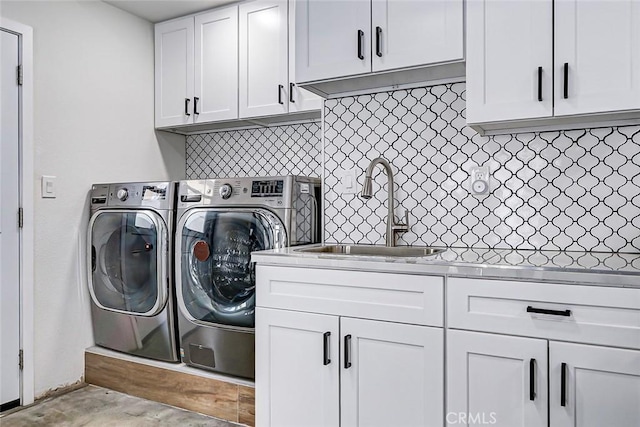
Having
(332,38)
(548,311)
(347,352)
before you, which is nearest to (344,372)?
(347,352)

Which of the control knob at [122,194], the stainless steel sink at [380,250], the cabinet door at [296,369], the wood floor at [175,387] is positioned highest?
the control knob at [122,194]

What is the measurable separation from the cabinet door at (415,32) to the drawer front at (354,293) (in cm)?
94

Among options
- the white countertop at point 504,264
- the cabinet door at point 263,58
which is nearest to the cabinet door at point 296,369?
the white countertop at point 504,264

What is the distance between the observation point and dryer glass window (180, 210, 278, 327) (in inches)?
89.2

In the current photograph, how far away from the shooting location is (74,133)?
2697mm

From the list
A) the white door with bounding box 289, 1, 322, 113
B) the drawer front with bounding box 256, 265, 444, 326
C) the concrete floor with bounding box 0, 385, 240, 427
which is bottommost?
the concrete floor with bounding box 0, 385, 240, 427

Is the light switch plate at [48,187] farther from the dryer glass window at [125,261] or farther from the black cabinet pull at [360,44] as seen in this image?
the black cabinet pull at [360,44]

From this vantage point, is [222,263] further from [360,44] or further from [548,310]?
[548,310]

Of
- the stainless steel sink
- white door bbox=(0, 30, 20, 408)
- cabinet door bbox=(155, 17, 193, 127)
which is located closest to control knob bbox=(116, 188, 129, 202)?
white door bbox=(0, 30, 20, 408)

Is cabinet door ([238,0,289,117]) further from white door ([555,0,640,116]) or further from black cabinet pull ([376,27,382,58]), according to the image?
white door ([555,0,640,116])

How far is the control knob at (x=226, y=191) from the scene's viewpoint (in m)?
2.33

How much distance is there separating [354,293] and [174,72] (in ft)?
6.90

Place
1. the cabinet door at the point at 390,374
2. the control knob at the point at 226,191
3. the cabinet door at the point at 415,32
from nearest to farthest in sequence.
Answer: the cabinet door at the point at 390,374
the cabinet door at the point at 415,32
the control knob at the point at 226,191

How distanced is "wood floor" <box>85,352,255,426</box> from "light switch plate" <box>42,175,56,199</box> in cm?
95
